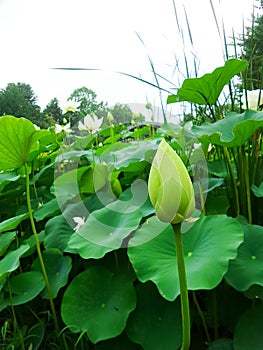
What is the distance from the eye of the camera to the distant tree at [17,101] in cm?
2031

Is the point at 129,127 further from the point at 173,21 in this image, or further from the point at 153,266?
the point at 153,266

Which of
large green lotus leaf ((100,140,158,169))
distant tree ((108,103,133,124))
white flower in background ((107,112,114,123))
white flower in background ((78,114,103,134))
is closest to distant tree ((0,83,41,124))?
distant tree ((108,103,133,124))

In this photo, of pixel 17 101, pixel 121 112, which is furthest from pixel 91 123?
pixel 17 101

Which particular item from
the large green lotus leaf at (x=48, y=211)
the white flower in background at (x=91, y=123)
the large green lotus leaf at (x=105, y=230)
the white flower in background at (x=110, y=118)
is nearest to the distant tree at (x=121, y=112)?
the white flower in background at (x=110, y=118)

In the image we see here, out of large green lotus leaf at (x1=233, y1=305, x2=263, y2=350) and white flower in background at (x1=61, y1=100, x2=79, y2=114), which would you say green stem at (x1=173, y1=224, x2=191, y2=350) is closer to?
large green lotus leaf at (x1=233, y1=305, x2=263, y2=350)

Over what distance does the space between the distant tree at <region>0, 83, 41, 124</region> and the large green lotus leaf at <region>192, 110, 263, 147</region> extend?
19.1 metres

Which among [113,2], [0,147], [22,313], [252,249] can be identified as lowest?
[22,313]

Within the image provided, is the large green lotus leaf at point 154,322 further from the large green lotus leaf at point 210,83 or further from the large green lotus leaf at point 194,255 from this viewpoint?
the large green lotus leaf at point 210,83

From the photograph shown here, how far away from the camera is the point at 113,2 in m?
1.35

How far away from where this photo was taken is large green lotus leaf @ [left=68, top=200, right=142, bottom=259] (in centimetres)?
54

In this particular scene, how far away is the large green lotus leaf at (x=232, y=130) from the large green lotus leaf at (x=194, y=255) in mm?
116

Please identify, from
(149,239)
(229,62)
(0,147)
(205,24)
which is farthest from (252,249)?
(205,24)

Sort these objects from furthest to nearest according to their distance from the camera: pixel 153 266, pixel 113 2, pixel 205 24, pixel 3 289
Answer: pixel 113 2, pixel 205 24, pixel 3 289, pixel 153 266

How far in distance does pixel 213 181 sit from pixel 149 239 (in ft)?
0.72
